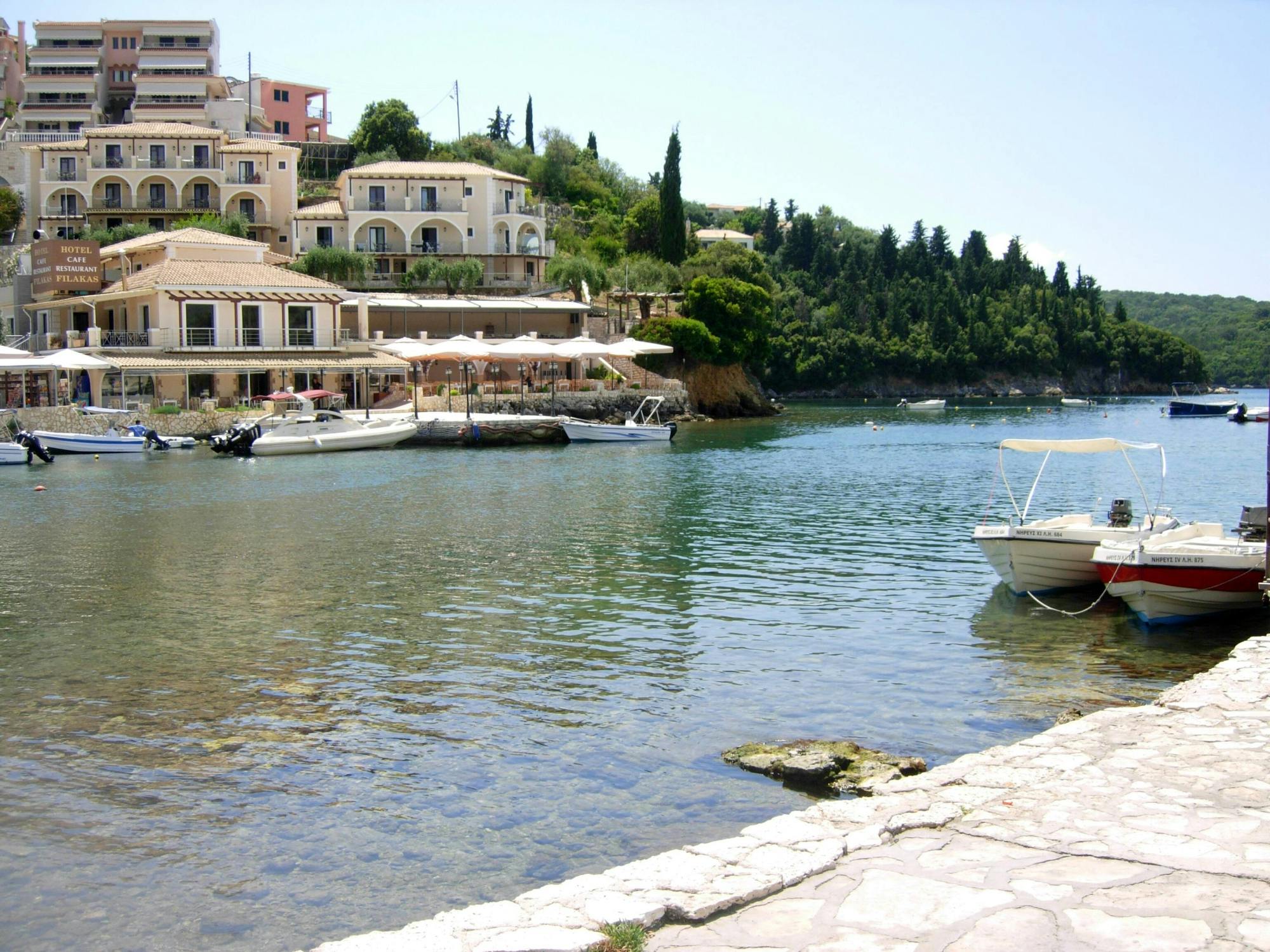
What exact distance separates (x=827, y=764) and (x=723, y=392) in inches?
3151

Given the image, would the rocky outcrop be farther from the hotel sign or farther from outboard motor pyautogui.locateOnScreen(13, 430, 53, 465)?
outboard motor pyautogui.locateOnScreen(13, 430, 53, 465)

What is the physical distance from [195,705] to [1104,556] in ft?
45.8

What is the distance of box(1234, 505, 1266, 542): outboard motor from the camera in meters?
20.2

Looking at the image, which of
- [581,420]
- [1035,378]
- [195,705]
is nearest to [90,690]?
[195,705]

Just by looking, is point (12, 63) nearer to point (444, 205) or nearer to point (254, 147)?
point (254, 147)

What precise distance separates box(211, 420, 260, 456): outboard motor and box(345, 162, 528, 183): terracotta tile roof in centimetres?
3843

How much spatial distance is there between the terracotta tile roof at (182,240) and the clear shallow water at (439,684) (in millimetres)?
40587

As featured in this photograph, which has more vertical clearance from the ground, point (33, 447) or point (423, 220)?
point (423, 220)

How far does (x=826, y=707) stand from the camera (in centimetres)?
1355

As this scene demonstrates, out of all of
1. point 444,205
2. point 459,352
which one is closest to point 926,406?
point 444,205

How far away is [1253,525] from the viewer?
2075cm

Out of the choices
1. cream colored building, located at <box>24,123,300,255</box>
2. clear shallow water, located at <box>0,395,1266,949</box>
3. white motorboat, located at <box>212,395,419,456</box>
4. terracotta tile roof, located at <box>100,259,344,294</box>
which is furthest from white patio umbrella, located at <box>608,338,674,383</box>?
clear shallow water, located at <box>0,395,1266,949</box>

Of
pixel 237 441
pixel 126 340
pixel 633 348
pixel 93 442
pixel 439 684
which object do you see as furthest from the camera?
pixel 633 348

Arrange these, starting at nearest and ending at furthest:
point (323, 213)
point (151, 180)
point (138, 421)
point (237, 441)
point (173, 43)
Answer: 1. point (237, 441)
2. point (138, 421)
3. point (323, 213)
4. point (151, 180)
5. point (173, 43)
